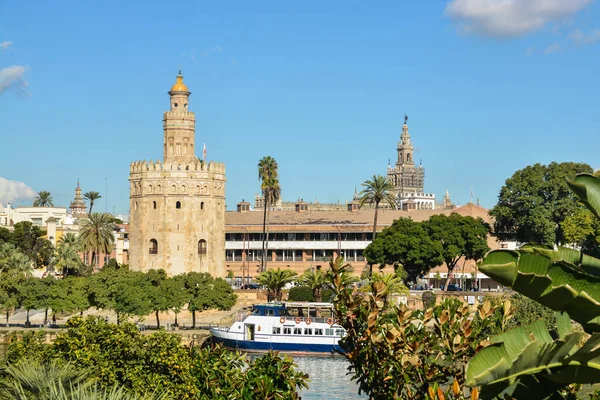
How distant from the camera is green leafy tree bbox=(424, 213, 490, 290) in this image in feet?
273

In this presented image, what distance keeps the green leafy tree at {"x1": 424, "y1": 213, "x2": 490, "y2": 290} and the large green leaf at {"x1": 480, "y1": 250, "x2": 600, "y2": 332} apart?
234 ft

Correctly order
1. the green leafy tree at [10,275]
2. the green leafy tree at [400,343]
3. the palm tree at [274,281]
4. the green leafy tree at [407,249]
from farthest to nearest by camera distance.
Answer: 1. the green leafy tree at [407,249]
2. the palm tree at [274,281]
3. the green leafy tree at [10,275]
4. the green leafy tree at [400,343]

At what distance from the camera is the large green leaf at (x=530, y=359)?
11117 millimetres

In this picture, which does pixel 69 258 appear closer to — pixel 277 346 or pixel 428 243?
pixel 277 346

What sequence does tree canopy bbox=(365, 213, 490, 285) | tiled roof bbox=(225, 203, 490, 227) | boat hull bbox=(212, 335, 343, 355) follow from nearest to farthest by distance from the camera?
boat hull bbox=(212, 335, 343, 355), tree canopy bbox=(365, 213, 490, 285), tiled roof bbox=(225, 203, 490, 227)

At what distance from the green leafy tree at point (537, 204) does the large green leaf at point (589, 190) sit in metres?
68.2

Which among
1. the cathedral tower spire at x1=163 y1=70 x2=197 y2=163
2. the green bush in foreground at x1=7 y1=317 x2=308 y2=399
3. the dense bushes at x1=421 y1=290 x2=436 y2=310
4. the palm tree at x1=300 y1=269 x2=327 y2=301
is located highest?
the cathedral tower spire at x1=163 y1=70 x2=197 y2=163

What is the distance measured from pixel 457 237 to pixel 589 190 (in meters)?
72.4

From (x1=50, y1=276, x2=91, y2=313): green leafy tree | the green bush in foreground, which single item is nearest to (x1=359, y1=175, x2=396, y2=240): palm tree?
(x1=50, y1=276, x2=91, y2=313): green leafy tree

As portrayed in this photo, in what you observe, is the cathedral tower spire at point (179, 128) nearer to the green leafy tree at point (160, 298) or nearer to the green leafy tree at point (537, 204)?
the green leafy tree at point (160, 298)

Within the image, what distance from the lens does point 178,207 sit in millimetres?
81000

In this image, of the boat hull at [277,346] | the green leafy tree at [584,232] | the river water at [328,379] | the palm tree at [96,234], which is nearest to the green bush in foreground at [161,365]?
the river water at [328,379]

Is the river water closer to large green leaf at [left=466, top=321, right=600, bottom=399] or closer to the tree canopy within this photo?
the tree canopy

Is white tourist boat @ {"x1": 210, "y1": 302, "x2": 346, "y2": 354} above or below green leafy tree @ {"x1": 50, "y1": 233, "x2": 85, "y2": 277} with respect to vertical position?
below
